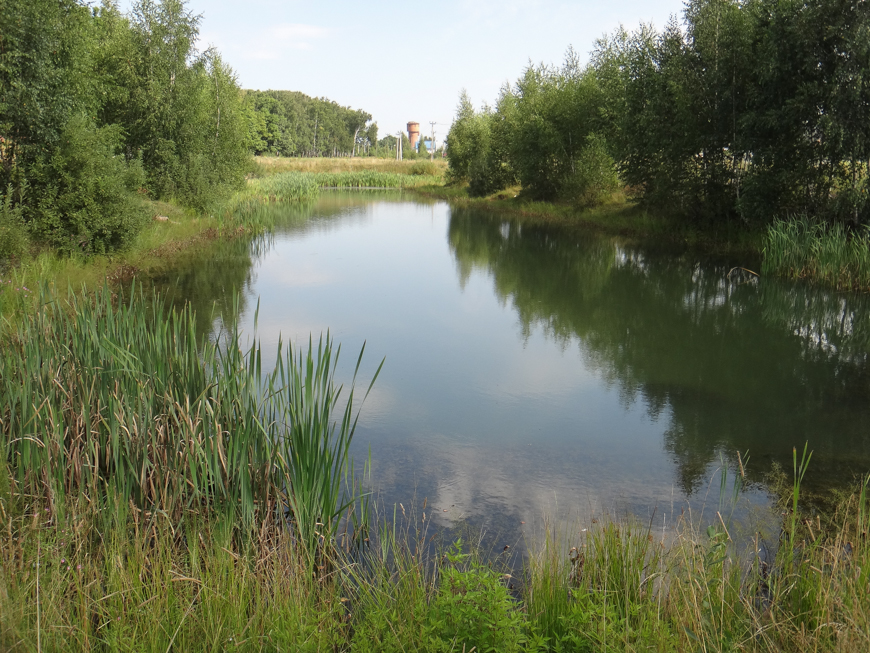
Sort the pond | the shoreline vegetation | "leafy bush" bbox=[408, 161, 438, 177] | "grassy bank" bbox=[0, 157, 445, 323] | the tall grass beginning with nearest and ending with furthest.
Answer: the shoreline vegetation → the tall grass → the pond → "grassy bank" bbox=[0, 157, 445, 323] → "leafy bush" bbox=[408, 161, 438, 177]

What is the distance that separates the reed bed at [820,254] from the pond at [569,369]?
44 centimetres

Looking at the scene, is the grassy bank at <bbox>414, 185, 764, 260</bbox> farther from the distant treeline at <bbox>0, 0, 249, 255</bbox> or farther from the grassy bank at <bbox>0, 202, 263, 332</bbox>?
the distant treeline at <bbox>0, 0, 249, 255</bbox>

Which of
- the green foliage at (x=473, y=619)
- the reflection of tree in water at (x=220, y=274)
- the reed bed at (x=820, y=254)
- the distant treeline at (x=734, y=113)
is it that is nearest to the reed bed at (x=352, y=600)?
the green foliage at (x=473, y=619)

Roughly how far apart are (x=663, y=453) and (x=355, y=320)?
16.5 feet

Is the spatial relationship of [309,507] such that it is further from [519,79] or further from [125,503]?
[519,79]

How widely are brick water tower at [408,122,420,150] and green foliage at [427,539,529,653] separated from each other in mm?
128046

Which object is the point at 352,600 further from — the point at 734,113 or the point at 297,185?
the point at 297,185

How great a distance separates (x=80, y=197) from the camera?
1039 centimetres

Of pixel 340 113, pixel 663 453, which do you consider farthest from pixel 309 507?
pixel 340 113

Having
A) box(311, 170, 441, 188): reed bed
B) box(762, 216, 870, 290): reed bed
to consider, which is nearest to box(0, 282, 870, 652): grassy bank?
box(762, 216, 870, 290): reed bed

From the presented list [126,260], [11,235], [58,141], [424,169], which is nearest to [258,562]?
[11,235]

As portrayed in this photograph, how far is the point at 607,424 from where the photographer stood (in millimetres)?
5820

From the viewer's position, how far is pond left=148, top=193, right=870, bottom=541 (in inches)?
184

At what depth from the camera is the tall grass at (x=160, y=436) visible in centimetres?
315
